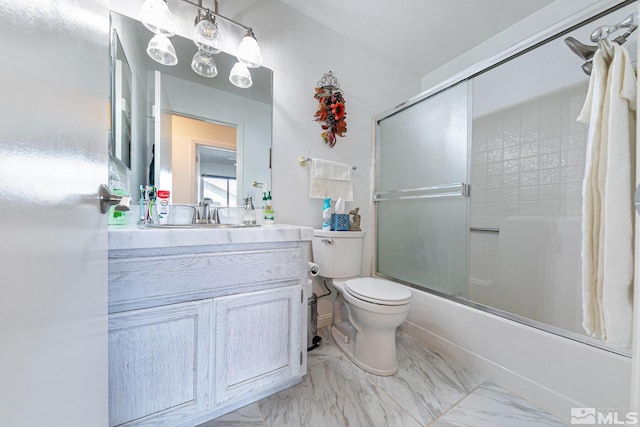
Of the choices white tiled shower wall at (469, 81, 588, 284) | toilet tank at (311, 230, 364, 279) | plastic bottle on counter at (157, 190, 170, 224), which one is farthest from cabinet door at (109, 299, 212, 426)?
white tiled shower wall at (469, 81, 588, 284)

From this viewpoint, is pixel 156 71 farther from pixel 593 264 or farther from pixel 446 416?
pixel 446 416

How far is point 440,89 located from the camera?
5.51 ft

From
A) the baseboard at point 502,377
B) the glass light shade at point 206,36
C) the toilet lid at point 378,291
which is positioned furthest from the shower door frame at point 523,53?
the glass light shade at point 206,36

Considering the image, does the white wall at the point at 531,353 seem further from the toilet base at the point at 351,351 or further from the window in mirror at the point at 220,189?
the window in mirror at the point at 220,189

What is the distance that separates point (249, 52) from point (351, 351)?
1902 millimetres

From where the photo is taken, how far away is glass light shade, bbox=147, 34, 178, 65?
1226mm

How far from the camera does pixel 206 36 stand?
1.30 meters

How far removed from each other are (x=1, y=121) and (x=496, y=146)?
2.42 metres

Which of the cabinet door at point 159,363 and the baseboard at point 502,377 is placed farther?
the baseboard at point 502,377

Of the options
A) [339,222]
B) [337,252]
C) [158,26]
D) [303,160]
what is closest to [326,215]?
[339,222]

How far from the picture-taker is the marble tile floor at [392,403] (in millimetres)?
1017

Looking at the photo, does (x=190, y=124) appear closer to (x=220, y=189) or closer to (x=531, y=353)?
(x=220, y=189)

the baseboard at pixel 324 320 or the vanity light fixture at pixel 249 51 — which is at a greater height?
the vanity light fixture at pixel 249 51

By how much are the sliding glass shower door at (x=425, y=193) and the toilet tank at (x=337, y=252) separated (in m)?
0.50
